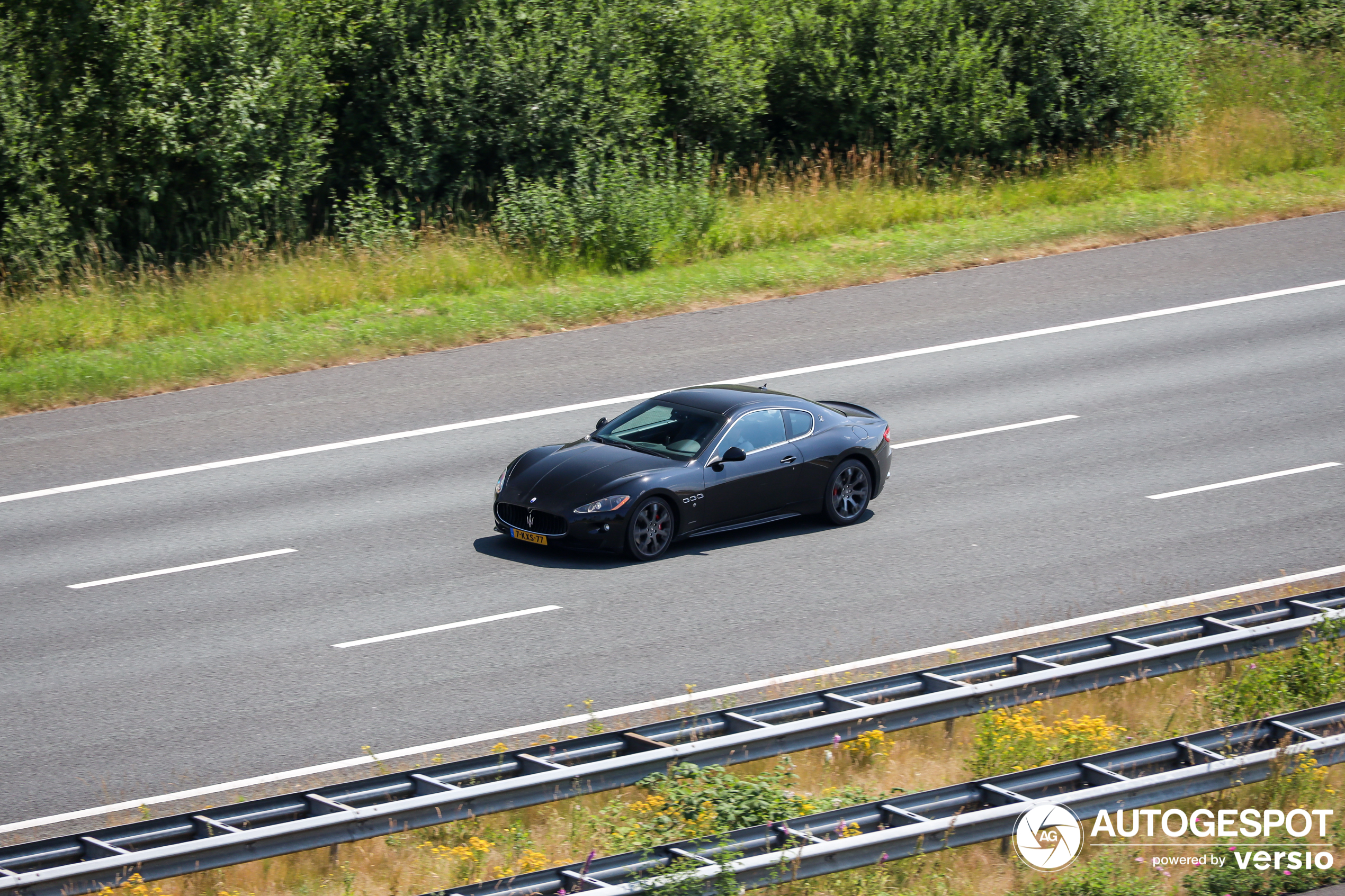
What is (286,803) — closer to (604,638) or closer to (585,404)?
(604,638)

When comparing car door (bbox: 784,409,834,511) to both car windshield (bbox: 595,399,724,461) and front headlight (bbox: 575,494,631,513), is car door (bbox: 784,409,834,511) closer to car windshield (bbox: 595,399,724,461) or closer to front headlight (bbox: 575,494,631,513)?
car windshield (bbox: 595,399,724,461)

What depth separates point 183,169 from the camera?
78.0ft

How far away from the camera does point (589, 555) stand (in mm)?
13508

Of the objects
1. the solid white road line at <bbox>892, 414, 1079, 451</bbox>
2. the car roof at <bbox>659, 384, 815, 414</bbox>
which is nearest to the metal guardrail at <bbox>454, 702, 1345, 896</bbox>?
the car roof at <bbox>659, 384, 815, 414</bbox>

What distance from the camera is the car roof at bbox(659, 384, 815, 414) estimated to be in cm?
1393

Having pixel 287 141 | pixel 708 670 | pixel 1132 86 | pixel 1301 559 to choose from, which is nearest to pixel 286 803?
pixel 708 670

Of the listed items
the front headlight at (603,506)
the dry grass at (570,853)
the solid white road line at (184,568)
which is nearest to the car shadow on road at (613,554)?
the front headlight at (603,506)

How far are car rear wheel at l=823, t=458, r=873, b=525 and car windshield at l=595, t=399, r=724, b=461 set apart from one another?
1.34 m

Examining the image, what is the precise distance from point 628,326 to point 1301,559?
33.6ft

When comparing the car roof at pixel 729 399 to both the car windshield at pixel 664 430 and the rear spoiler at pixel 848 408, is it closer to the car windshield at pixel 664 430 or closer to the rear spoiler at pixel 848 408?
the car windshield at pixel 664 430

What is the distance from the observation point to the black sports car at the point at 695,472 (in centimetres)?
1291

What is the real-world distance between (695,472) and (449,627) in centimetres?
286

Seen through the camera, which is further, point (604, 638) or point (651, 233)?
point (651, 233)

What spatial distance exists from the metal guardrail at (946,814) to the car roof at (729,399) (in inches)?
246
